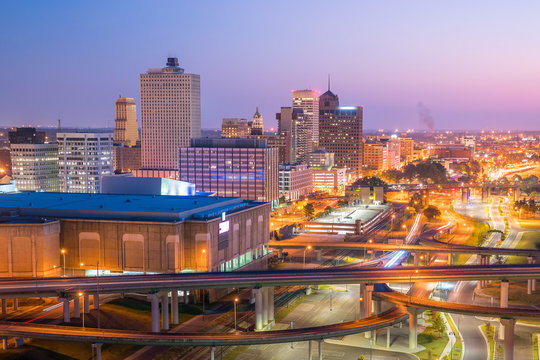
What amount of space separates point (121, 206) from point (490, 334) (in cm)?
5605

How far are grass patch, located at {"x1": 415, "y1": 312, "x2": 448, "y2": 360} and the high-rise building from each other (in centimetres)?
11521

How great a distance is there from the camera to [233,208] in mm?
106812

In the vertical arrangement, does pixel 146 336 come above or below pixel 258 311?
above

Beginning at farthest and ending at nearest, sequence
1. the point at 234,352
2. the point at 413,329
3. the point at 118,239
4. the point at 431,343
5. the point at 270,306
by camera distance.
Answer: the point at 118,239 → the point at 270,306 → the point at 431,343 → the point at 413,329 → the point at 234,352

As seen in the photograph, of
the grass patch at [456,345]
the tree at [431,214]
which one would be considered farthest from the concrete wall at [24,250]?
the tree at [431,214]

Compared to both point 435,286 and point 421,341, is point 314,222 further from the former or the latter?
point 421,341

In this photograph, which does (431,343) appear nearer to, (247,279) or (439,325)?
(439,325)

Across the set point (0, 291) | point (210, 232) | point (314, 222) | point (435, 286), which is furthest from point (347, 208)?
point (0, 291)

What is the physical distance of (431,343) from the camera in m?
79.8

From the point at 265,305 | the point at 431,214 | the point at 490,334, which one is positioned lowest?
the point at 490,334

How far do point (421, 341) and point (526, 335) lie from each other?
45.1ft

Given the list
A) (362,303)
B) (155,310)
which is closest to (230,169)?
(362,303)

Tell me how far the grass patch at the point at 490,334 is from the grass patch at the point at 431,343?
519 centimetres

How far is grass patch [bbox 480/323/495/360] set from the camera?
254ft
